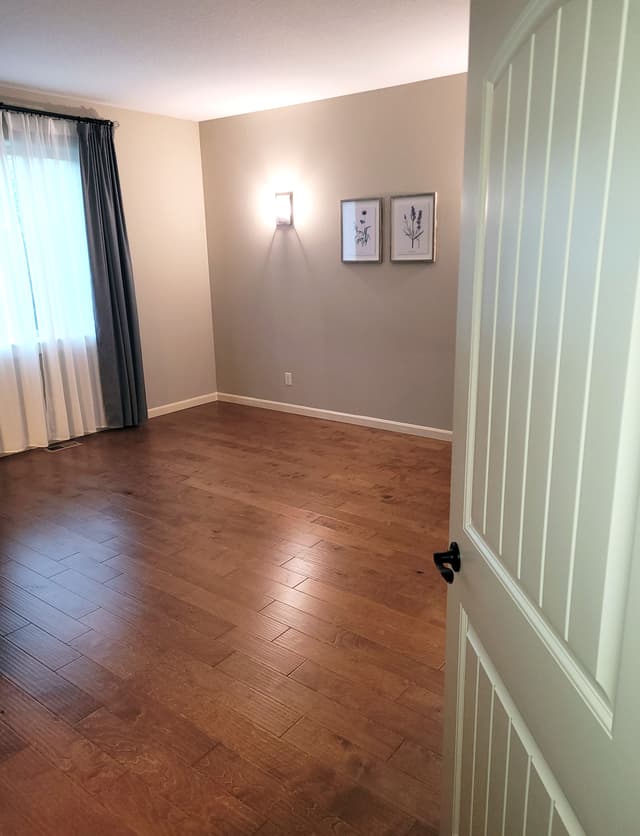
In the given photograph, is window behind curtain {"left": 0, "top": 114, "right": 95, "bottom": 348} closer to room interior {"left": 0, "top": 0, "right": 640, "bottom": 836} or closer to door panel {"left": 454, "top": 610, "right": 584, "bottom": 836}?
room interior {"left": 0, "top": 0, "right": 640, "bottom": 836}

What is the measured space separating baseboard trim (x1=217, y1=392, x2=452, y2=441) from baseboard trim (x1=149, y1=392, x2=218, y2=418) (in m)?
0.09

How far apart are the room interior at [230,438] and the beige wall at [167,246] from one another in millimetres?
25

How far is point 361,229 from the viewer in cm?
473

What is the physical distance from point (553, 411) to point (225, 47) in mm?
3586

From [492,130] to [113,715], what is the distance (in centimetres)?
→ 202

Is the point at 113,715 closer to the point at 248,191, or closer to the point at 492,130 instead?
the point at 492,130

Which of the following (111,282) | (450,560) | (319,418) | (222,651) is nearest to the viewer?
(450,560)

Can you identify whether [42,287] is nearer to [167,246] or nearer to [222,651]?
[167,246]

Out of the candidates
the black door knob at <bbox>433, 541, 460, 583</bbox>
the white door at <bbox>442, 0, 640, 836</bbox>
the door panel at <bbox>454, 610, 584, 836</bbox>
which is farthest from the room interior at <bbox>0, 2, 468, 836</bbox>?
the white door at <bbox>442, 0, 640, 836</bbox>

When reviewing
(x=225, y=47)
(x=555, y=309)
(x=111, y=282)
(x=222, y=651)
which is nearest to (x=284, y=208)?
(x=111, y=282)

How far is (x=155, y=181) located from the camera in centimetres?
529

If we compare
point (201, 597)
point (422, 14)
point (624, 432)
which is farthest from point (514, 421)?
point (422, 14)

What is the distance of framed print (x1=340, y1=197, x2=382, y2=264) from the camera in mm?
4645

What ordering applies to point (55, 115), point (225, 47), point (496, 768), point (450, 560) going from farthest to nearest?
point (55, 115)
point (225, 47)
point (450, 560)
point (496, 768)
